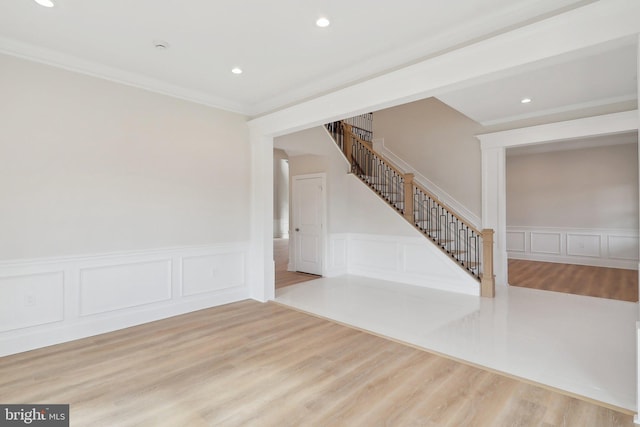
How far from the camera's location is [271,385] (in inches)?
103

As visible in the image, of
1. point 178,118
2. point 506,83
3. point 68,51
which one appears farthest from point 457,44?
point 68,51

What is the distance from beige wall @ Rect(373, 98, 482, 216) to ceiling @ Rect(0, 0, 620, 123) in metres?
2.07

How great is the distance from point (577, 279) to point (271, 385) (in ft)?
21.5

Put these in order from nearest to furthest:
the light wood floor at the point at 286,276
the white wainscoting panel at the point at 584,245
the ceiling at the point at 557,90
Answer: the ceiling at the point at 557,90 → the light wood floor at the point at 286,276 → the white wainscoting panel at the point at 584,245

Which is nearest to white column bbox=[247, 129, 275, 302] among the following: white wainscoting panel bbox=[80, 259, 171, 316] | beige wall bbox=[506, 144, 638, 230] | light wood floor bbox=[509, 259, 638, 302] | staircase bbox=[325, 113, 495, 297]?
white wainscoting panel bbox=[80, 259, 171, 316]

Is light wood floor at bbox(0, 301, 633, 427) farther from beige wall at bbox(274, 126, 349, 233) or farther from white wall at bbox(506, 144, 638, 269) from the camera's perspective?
white wall at bbox(506, 144, 638, 269)

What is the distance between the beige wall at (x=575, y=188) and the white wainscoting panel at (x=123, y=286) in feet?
28.8

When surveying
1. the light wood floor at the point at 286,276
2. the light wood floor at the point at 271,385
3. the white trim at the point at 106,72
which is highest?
the white trim at the point at 106,72

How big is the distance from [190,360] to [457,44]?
3.77m

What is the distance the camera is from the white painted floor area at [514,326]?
2.75 m

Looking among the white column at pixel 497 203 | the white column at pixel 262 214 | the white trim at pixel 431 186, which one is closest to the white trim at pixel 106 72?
the white column at pixel 262 214

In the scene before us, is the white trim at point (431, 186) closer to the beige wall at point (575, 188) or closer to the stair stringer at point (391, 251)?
the stair stringer at point (391, 251)

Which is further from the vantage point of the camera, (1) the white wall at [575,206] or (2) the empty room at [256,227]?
(1) the white wall at [575,206]

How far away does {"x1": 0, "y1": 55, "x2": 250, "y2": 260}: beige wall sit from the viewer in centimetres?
320
